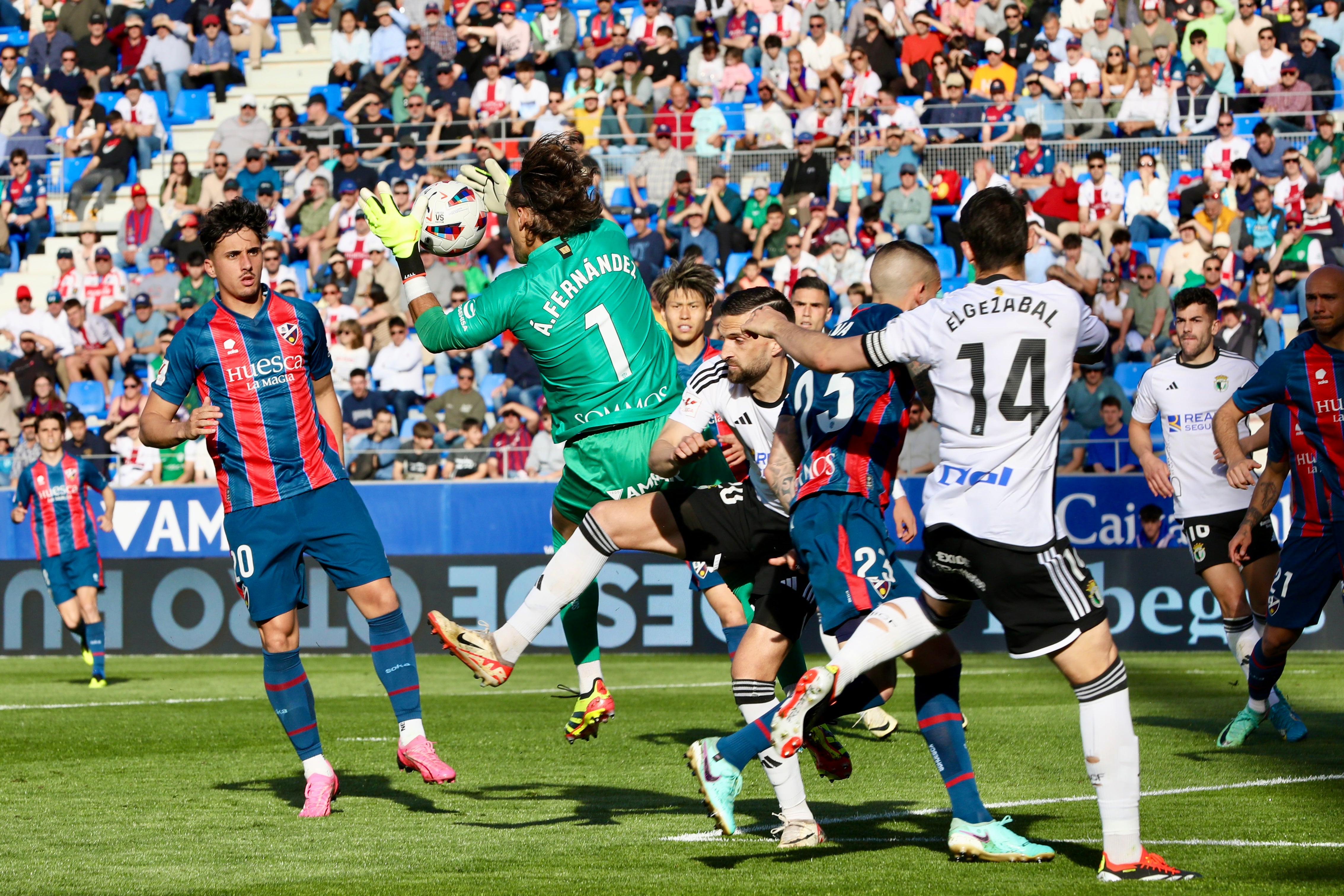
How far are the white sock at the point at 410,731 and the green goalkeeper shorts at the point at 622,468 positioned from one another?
1205mm

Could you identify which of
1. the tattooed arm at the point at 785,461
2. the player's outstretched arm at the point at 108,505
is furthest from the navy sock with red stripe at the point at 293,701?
the player's outstretched arm at the point at 108,505

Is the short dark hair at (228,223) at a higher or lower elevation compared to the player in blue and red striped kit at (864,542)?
higher

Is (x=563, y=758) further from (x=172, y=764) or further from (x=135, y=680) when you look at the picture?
(x=135, y=680)

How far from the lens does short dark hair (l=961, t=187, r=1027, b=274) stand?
5719 mm

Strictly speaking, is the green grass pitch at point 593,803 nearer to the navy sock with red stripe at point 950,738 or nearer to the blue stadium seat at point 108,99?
the navy sock with red stripe at point 950,738

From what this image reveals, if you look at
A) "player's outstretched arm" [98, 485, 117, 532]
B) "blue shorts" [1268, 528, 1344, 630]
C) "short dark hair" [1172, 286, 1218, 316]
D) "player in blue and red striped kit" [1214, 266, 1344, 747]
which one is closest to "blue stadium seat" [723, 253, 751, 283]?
"player's outstretched arm" [98, 485, 117, 532]

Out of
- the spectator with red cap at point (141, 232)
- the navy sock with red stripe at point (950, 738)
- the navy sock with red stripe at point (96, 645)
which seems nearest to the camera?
the navy sock with red stripe at point (950, 738)

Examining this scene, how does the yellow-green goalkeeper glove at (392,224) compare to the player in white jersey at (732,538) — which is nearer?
the player in white jersey at (732,538)

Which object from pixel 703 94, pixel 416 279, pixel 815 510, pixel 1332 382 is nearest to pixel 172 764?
pixel 416 279

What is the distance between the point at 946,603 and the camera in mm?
5828

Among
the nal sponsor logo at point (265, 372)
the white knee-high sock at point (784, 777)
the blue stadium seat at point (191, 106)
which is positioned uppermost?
the blue stadium seat at point (191, 106)

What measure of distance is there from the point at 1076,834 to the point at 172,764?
209 inches

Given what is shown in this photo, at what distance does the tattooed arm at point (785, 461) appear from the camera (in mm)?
6699

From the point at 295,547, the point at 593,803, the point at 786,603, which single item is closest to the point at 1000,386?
the point at 786,603
